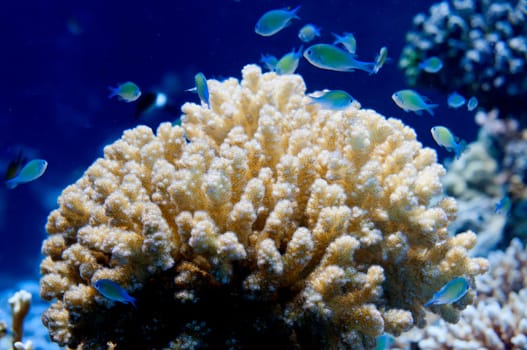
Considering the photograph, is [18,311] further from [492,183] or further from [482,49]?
[482,49]

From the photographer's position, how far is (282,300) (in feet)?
6.98

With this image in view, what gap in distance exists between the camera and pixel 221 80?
198 inches

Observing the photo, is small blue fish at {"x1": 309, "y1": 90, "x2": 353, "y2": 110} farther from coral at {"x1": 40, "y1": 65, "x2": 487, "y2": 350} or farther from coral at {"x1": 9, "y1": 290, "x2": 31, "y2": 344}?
coral at {"x1": 9, "y1": 290, "x2": 31, "y2": 344}

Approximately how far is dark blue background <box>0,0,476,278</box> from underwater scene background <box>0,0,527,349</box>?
0.08 ft

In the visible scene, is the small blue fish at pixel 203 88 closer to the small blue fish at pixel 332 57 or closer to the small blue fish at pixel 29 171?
the small blue fish at pixel 332 57

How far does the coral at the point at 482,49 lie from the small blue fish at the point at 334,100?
6114 millimetres

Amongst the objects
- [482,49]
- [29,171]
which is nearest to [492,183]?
[482,49]

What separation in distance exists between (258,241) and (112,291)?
0.77 m

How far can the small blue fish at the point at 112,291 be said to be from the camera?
1983 mm

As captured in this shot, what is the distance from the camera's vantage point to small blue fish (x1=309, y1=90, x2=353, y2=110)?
8.66ft

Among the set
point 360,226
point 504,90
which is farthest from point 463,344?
point 504,90

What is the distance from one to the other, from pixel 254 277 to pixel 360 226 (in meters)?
0.66

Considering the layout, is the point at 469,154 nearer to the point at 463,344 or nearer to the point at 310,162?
the point at 463,344

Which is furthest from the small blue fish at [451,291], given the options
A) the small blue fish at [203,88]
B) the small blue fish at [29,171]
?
the small blue fish at [29,171]
